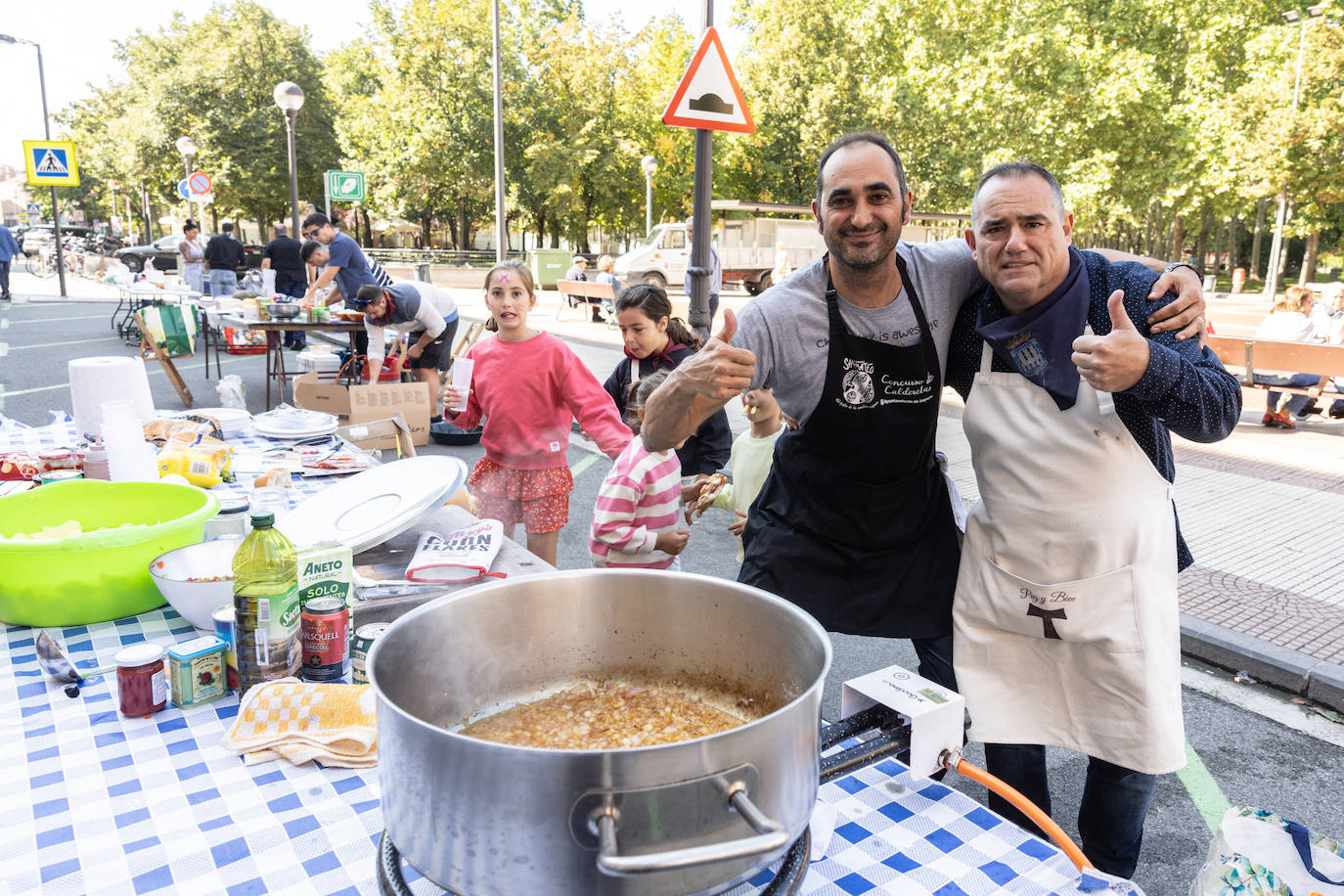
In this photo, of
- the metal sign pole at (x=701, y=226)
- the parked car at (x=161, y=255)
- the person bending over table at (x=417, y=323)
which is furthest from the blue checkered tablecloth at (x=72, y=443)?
the parked car at (x=161, y=255)

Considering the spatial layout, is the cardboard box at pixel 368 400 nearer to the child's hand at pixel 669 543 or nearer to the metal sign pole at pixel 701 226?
the metal sign pole at pixel 701 226

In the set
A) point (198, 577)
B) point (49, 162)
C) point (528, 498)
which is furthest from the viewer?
point (49, 162)

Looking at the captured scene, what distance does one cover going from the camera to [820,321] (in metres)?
2.04

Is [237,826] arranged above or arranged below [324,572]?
below

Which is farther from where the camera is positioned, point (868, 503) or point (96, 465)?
point (96, 465)

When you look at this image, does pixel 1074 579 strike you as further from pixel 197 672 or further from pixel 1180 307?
pixel 197 672

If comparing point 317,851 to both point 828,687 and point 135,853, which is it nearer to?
point 135,853

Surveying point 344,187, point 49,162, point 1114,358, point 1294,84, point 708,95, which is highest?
point 1294,84

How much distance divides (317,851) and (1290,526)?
634 cm

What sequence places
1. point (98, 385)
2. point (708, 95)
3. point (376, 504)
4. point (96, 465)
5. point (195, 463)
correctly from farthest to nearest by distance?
point (708, 95), point (98, 385), point (195, 463), point (96, 465), point (376, 504)

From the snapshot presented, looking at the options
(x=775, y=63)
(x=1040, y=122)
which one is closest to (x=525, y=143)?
(x=775, y=63)

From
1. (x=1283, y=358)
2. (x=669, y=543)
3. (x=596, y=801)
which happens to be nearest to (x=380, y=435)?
(x=669, y=543)

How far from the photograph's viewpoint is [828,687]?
3.68 m

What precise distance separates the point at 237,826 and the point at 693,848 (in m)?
0.82
